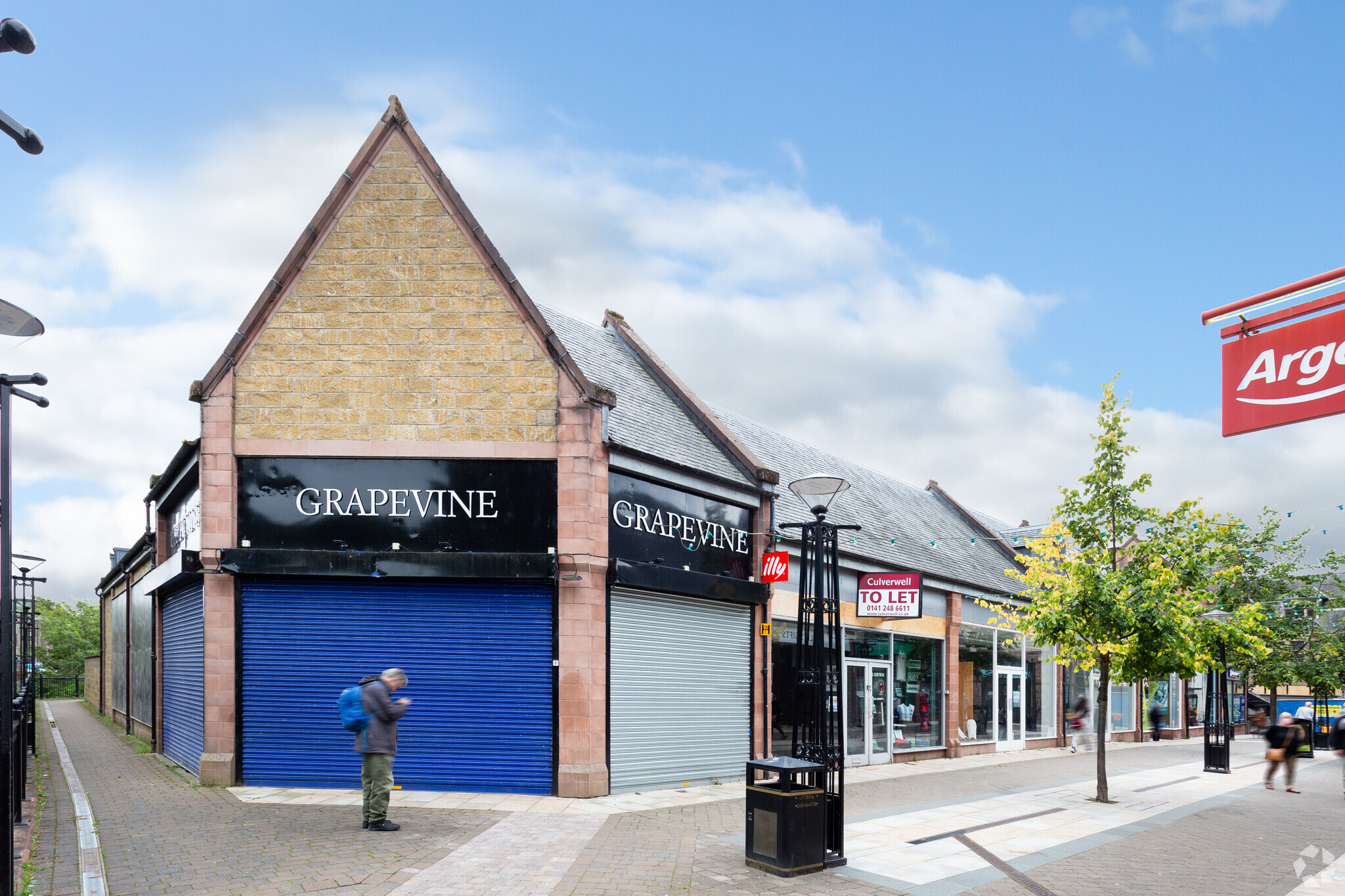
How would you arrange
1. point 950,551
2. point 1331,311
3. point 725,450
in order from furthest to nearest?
1. point 950,551
2. point 725,450
3. point 1331,311

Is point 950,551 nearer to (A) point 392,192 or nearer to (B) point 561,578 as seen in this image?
(B) point 561,578

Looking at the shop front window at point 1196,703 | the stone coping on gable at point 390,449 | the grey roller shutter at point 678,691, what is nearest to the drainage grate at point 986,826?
the grey roller shutter at point 678,691

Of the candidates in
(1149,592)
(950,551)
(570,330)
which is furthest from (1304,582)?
(570,330)

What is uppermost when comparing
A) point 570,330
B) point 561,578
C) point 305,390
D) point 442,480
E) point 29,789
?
point 570,330

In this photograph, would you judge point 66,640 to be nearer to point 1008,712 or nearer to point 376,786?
point 1008,712

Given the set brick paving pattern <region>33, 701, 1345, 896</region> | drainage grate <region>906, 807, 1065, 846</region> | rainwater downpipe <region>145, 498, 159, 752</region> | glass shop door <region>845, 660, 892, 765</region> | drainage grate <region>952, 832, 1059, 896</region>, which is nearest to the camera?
brick paving pattern <region>33, 701, 1345, 896</region>

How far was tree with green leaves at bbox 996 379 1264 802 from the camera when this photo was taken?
15023 mm

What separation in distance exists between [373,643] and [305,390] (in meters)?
3.80

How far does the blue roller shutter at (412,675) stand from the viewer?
46.0ft

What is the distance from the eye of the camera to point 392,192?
586 inches

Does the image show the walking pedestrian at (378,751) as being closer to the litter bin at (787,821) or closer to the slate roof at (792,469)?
the litter bin at (787,821)

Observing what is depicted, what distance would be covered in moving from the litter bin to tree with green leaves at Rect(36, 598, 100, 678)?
6801cm

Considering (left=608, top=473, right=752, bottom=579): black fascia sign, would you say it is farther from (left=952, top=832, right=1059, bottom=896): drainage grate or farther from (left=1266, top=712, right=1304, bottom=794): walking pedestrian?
(left=1266, top=712, right=1304, bottom=794): walking pedestrian

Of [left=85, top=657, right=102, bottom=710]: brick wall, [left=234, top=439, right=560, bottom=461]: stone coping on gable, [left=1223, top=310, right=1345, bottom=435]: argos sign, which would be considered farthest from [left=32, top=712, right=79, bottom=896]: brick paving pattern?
[left=85, top=657, right=102, bottom=710]: brick wall
